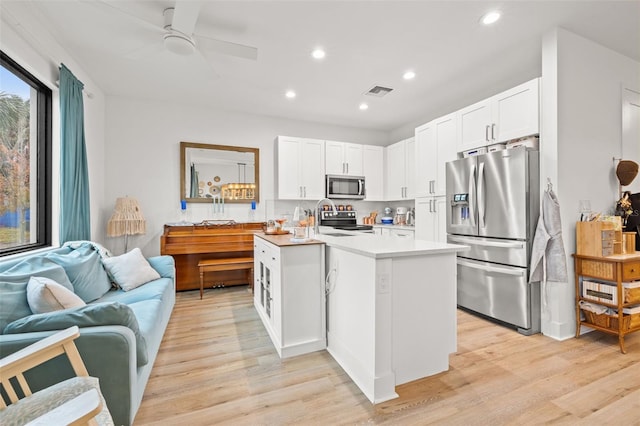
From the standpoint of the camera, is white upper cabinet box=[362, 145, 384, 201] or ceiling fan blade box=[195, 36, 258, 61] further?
white upper cabinet box=[362, 145, 384, 201]

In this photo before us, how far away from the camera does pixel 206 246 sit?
385cm

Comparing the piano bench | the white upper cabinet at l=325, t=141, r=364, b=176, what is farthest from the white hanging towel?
the piano bench

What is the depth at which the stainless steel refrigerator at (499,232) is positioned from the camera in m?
2.56

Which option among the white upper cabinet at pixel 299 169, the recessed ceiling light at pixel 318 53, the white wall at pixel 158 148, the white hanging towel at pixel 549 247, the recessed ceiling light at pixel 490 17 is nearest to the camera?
the recessed ceiling light at pixel 490 17

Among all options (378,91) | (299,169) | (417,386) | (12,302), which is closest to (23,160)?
(12,302)

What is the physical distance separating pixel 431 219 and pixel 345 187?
1.64 m

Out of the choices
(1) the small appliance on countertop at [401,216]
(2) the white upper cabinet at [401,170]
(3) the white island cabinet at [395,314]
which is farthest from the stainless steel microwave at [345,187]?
(3) the white island cabinet at [395,314]

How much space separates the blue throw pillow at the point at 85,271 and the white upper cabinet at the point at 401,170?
4.01 meters

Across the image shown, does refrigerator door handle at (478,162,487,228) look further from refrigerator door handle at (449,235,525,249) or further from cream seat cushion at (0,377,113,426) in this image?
cream seat cushion at (0,377,113,426)

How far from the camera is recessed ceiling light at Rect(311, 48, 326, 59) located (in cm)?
276

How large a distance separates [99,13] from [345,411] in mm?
3298

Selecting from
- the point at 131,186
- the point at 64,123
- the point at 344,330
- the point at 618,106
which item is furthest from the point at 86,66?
the point at 618,106

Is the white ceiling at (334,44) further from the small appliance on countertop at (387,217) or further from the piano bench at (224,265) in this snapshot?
the piano bench at (224,265)

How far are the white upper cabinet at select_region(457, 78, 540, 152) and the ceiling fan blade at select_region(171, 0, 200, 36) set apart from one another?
2879mm
